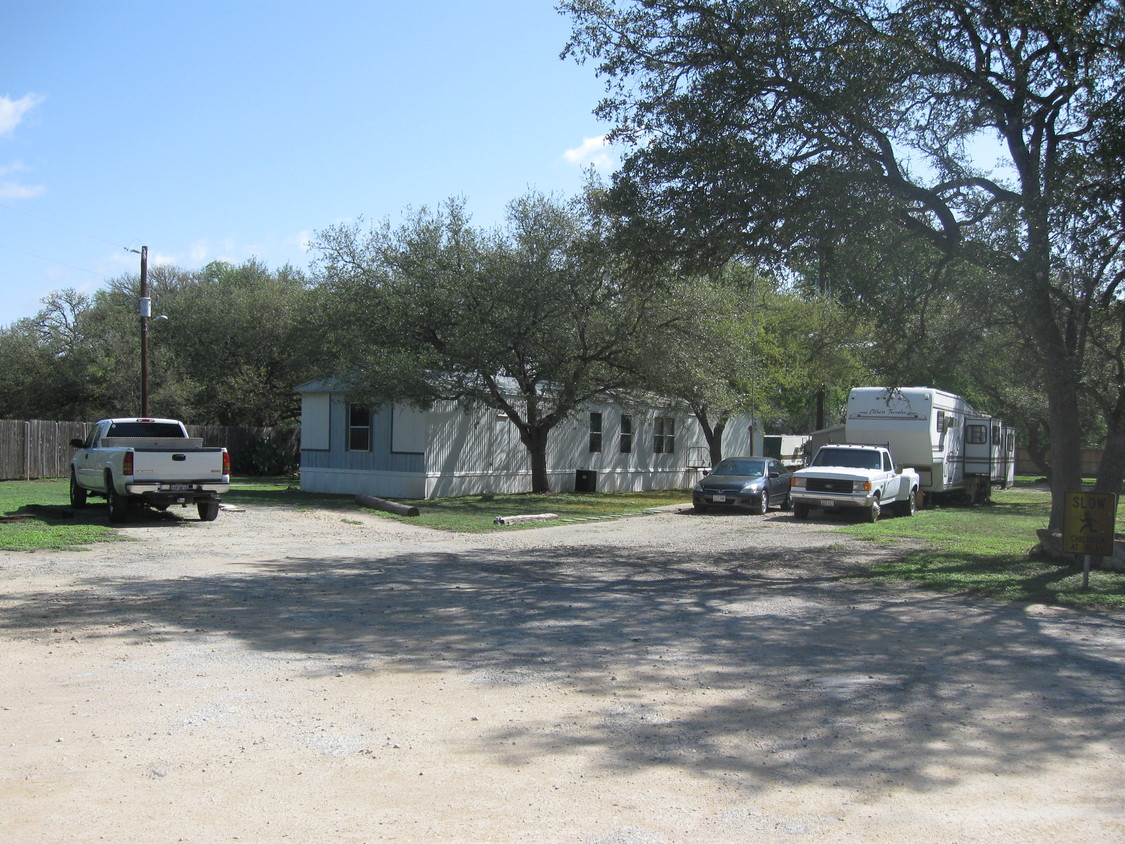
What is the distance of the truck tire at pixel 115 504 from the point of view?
1686 centimetres

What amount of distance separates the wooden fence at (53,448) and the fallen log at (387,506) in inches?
439

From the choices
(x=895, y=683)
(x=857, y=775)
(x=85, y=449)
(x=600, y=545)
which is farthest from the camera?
(x=85, y=449)

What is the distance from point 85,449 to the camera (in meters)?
18.7

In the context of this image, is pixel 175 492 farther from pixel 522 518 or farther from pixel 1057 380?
pixel 1057 380

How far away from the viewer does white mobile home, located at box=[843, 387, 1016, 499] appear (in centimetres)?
2494

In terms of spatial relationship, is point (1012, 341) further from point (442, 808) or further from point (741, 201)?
point (442, 808)

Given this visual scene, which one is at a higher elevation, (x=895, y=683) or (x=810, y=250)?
(x=810, y=250)

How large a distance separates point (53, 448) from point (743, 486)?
23530 millimetres

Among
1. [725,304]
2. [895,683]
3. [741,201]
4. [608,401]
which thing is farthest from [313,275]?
[895,683]

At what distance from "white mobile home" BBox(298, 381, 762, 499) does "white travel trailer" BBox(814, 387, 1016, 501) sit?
5614 millimetres

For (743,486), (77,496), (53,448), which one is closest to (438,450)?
(743,486)

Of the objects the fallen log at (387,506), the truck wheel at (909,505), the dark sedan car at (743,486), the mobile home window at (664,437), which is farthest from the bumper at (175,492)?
the mobile home window at (664,437)

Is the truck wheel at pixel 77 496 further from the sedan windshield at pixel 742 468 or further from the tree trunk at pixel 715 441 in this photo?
the tree trunk at pixel 715 441

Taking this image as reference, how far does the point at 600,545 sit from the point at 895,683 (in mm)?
9259
